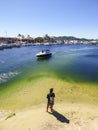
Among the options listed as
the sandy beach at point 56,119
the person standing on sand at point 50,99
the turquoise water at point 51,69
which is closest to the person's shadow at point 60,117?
the sandy beach at point 56,119

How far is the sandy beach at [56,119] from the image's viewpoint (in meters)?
15.1

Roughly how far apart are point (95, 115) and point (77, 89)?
30.3ft

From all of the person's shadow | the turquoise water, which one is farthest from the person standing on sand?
the turquoise water

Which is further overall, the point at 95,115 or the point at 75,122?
the point at 95,115

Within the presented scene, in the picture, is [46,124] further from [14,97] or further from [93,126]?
[14,97]

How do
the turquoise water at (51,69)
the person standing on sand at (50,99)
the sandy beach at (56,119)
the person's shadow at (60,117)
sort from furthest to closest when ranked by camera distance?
1. the turquoise water at (51,69)
2. the person standing on sand at (50,99)
3. the person's shadow at (60,117)
4. the sandy beach at (56,119)

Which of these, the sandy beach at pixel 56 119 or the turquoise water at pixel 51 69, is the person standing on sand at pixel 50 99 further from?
the turquoise water at pixel 51 69

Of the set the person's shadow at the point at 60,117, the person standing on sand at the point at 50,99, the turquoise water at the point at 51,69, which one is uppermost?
the person standing on sand at the point at 50,99

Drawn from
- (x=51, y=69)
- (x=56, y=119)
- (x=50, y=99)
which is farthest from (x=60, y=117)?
(x=51, y=69)

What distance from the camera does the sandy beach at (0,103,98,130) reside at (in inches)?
596

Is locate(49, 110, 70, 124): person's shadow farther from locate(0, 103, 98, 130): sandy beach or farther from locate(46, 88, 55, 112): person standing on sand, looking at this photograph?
locate(46, 88, 55, 112): person standing on sand

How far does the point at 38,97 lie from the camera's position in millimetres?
23766

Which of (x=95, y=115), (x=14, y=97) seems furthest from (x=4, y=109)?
(x=95, y=115)

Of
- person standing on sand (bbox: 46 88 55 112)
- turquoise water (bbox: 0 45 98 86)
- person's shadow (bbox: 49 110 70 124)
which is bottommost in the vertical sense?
turquoise water (bbox: 0 45 98 86)
